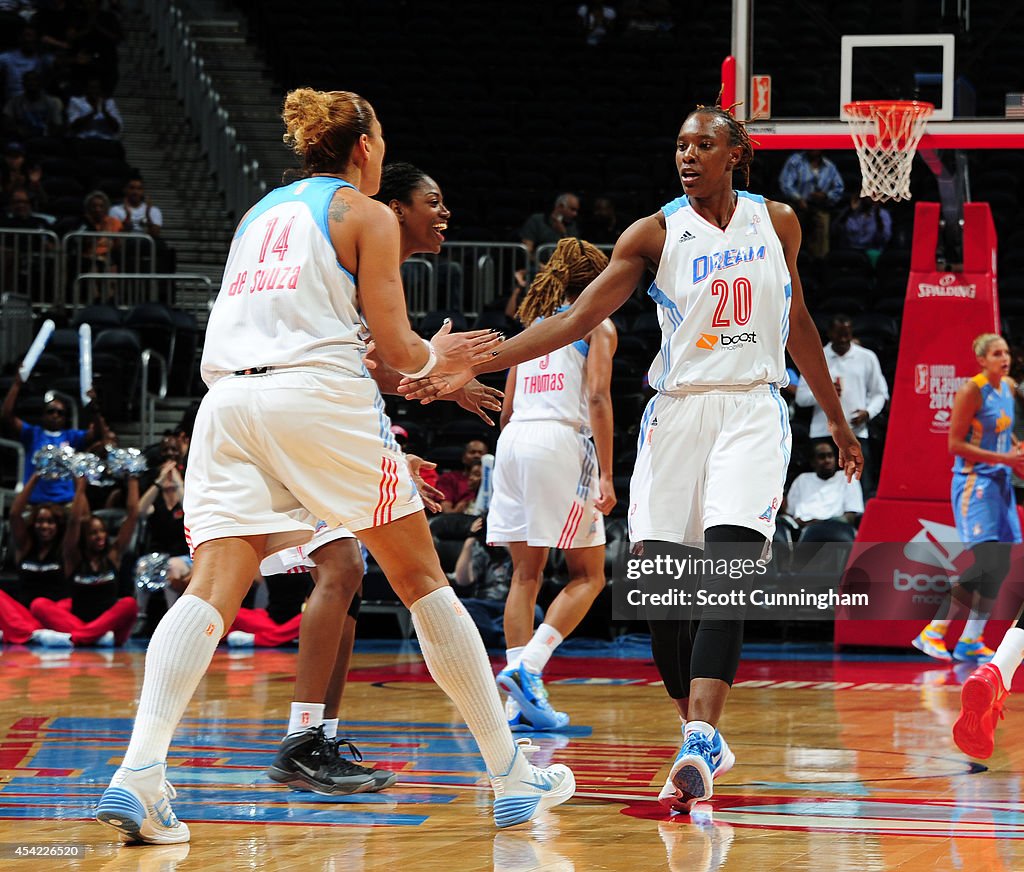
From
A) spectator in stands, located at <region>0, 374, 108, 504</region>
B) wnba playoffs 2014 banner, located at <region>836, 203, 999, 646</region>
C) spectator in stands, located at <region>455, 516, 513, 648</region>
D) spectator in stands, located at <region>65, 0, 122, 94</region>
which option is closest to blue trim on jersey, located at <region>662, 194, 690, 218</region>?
wnba playoffs 2014 banner, located at <region>836, 203, 999, 646</region>

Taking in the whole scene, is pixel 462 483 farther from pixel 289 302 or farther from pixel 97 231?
pixel 289 302

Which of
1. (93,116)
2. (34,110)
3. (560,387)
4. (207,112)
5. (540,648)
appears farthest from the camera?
(207,112)

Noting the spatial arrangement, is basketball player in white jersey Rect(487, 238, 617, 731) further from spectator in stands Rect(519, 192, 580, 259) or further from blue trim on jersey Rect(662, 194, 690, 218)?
spectator in stands Rect(519, 192, 580, 259)

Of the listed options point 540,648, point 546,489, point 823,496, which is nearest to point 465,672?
point 540,648

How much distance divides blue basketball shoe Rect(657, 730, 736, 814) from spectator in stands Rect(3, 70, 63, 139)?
15.1 metres

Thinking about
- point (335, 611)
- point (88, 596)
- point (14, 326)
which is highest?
point (14, 326)

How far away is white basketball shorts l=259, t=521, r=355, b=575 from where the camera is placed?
5.01 m

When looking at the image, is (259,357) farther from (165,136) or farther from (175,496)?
(165,136)

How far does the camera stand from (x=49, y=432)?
40.8ft

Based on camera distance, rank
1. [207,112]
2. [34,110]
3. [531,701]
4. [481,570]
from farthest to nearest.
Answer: [207,112] → [34,110] → [481,570] → [531,701]

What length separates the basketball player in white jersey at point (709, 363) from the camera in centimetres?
450

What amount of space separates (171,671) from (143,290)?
12.1 metres

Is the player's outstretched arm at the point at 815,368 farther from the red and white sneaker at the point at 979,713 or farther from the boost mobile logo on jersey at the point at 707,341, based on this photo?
the red and white sneaker at the point at 979,713

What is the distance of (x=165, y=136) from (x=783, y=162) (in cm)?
794
